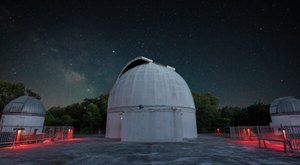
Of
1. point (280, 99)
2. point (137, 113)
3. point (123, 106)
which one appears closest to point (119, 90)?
point (123, 106)

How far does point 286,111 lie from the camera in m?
26.4

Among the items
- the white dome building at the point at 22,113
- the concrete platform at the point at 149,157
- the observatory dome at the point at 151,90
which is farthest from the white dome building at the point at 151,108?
the white dome building at the point at 22,113

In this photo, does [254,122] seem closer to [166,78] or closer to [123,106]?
[166,78]

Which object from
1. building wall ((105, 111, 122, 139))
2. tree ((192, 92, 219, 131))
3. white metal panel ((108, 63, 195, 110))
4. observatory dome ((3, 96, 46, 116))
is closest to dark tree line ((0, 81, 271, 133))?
tree ((192, 92, 219, 131))

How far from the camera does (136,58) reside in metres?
32.4

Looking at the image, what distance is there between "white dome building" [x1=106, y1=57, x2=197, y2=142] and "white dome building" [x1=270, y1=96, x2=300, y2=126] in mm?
15971

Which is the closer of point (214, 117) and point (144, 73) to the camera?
point (144, 73)

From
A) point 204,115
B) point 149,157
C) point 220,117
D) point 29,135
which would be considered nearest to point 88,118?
point 29,135

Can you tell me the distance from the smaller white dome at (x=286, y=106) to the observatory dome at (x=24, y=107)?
42.9 metres

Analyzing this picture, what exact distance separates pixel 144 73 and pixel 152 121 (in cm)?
948

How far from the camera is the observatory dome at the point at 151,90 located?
73.2 feet

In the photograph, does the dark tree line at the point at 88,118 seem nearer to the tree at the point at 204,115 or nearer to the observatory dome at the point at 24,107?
the observatory dome at the point at 24,107

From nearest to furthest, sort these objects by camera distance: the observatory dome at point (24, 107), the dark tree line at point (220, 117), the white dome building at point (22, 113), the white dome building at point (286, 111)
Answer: the white dome building at point (286, 111) → the white dome building at point (22, 113) → the observatory dome at point (24, 107) → the dark tree line at point (220, 117)

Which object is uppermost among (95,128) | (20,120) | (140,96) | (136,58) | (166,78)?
(136,58)
